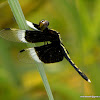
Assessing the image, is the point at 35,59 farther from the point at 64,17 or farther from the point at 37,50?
the point at 64,17

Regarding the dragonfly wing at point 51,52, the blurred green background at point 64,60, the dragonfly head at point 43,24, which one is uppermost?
the dragonfly head at point 43,24

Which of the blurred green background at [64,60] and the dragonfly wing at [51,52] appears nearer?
the dragonfly wing at [51,52]

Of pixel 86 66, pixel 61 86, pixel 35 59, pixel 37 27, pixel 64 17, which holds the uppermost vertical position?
pixel 37 27

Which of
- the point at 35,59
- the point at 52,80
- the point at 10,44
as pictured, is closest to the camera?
the point at 35,59

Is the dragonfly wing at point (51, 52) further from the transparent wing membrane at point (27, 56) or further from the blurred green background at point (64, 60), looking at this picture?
the blurred green background at point (64, 60)

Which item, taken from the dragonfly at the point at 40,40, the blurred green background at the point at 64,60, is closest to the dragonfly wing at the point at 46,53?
the dragonfly at the point at 40,40

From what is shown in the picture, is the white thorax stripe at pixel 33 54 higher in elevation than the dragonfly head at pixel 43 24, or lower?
lower

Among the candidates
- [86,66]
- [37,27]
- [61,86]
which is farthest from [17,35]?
[61,86]
